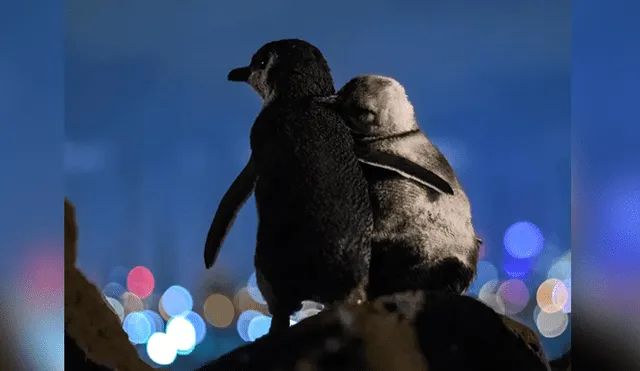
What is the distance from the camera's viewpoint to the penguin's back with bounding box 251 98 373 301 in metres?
0.95

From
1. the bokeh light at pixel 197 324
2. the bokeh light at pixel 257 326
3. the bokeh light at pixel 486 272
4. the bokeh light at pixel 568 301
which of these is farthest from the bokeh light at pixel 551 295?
the bokeh light at pixel 197 324

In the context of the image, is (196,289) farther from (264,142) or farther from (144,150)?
(264,142)

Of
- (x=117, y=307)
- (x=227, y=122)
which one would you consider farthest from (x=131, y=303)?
(x=227, y=122)

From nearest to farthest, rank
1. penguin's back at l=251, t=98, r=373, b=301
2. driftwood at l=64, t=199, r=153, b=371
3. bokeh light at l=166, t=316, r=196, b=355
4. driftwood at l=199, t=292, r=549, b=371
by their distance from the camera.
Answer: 1. driftwood at l=199, t=292, r=549, b=371
2. penguin's back at l=251, t=98, r=373, b=301
3. driftwood at l=64, t=199, r=153, b=371
4. bokeh light at l=166, t=316, r=196, b=355

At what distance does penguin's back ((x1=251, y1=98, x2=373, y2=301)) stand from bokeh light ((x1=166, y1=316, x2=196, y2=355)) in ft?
2.13

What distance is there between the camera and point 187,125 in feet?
5.14

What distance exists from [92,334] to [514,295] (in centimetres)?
86

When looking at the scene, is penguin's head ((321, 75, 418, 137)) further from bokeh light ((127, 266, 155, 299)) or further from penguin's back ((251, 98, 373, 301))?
bokeh light ((127, 266, 155, 299))

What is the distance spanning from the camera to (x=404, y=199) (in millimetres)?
1001

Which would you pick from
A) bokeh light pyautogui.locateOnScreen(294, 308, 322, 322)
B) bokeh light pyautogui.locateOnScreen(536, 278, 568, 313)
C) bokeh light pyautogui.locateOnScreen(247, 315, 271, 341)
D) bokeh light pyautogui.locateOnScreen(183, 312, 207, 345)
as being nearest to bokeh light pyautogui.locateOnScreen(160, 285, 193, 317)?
bokeh light pyautogui.locateOnScreen(183, 312, 207, 345)

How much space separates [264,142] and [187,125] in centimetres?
60

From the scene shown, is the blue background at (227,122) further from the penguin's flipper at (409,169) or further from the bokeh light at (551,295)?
the penguin's flipper at (409,169)

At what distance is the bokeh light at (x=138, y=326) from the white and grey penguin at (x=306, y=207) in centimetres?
62

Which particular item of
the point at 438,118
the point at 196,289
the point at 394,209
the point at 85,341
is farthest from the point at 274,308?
the point at 438,118
